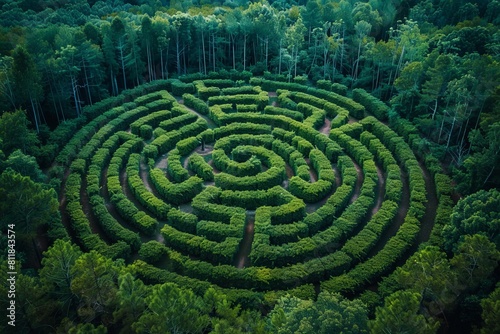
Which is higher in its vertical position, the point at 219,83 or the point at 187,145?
the point at 219,83

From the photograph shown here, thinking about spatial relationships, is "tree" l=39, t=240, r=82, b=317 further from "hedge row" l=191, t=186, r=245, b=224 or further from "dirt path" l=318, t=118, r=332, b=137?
"dirt path" l=318, t=118, r=332, b=137

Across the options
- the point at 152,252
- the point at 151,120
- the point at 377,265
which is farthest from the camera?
the point at 151,120

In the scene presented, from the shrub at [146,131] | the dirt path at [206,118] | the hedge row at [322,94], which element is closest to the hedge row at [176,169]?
the shrub at [146,131]

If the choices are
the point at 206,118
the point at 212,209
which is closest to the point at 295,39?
the point at 206,118

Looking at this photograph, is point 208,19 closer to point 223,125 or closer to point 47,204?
point 223,125

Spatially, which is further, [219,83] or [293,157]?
[219,83]

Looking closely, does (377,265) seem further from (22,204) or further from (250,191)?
(22,204)

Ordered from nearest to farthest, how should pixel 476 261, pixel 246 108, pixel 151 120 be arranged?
pixel 476 261, pixel 151 120, pixel 246 108
